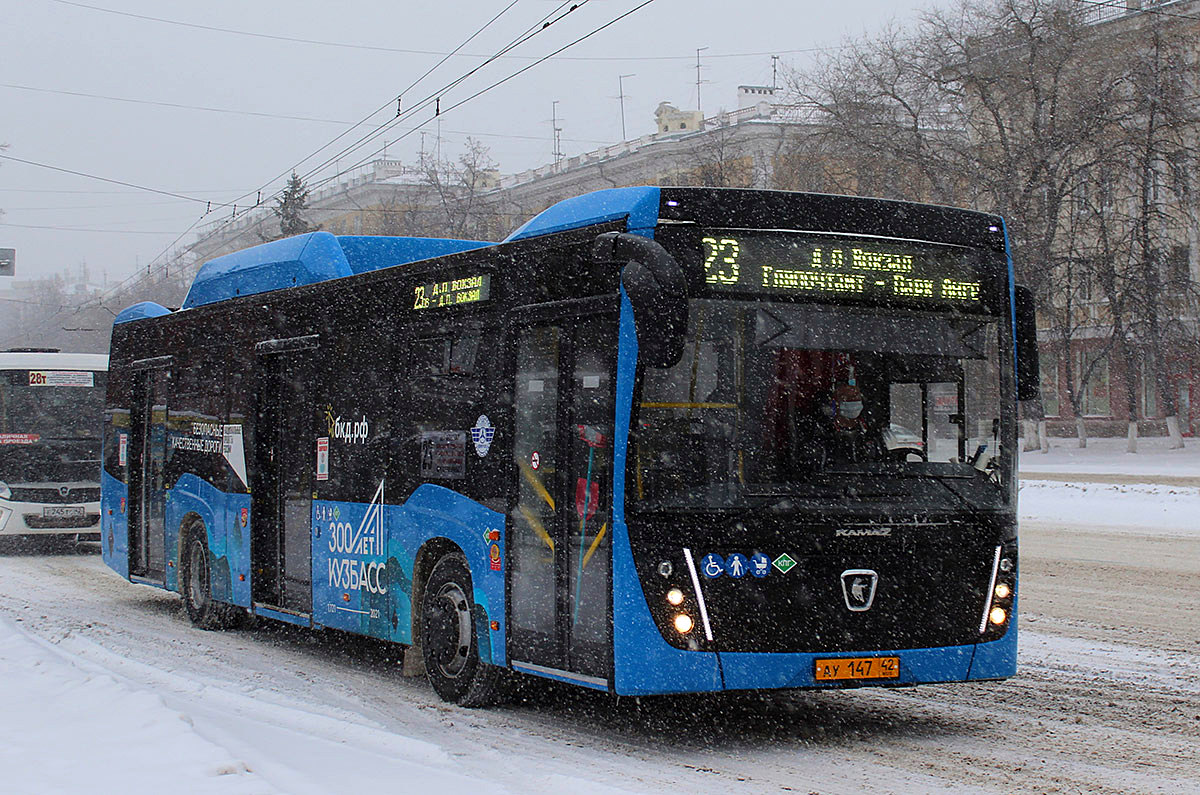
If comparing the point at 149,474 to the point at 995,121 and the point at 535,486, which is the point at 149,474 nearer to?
the point at 535,486

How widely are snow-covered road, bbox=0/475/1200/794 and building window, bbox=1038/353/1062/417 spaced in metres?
41.1

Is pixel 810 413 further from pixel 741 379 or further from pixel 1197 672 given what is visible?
pixel 1197 672

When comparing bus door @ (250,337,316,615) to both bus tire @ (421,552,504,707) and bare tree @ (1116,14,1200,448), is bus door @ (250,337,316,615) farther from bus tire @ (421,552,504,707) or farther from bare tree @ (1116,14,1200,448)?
bare tree @ (1116,14,1200,448)

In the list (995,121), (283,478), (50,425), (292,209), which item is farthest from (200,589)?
(292,209)

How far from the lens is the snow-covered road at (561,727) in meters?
6.36

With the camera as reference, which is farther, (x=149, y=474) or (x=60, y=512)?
(x=60, y=512)

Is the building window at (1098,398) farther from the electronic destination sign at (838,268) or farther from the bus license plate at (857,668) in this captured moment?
the bus license plate at (857,668)

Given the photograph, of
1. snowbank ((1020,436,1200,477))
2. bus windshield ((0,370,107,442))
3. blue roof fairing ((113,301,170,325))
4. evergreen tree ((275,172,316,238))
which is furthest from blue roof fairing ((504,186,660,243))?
evergreen tree ((275,172,316,238))

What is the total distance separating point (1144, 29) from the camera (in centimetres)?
3781

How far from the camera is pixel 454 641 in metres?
9.05

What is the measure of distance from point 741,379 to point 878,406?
76 cm

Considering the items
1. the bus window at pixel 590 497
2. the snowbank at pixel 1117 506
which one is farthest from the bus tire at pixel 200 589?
the snowbank at pixel 1117 506

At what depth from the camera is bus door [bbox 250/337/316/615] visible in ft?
37.2

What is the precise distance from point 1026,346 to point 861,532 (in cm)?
175
